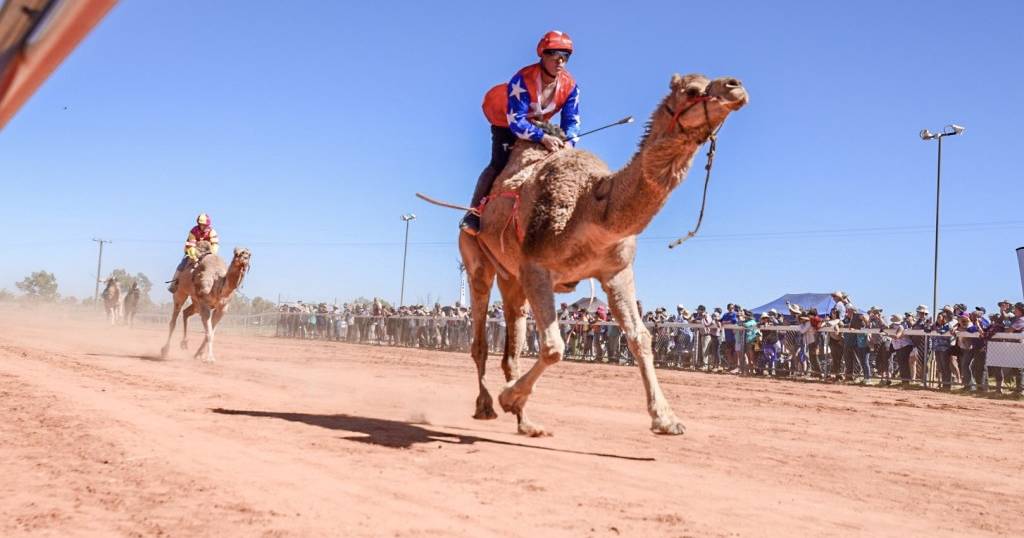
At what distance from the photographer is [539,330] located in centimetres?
683

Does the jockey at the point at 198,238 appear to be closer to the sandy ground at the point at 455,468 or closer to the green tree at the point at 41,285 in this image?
the sandy ground at the point at 455,468

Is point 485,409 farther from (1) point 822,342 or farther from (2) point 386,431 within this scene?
(1) point 822,342

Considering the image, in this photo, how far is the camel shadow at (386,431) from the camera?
257 inches

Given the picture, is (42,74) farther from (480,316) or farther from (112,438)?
(480,316)

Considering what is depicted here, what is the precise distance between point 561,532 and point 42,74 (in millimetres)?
3481

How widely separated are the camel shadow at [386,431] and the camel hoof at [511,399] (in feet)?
0.99

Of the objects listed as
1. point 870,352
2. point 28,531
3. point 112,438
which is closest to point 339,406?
point 112,438

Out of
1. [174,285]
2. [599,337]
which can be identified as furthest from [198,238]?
[599,337]

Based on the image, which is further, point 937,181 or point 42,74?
point 937,181

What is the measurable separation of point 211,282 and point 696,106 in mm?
15121

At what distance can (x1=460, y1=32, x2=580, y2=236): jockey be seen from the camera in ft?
26.0

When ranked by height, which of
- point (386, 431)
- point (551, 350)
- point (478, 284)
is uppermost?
point (478, 284)

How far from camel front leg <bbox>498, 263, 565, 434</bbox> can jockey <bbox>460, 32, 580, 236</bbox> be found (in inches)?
54.1

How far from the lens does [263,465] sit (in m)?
5.19
